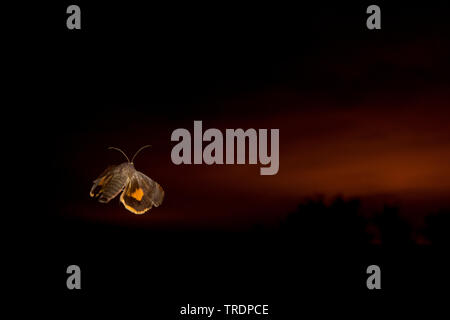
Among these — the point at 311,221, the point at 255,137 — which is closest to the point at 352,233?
the point at 311,221

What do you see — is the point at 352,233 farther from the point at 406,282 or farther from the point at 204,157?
the point at 204,157
